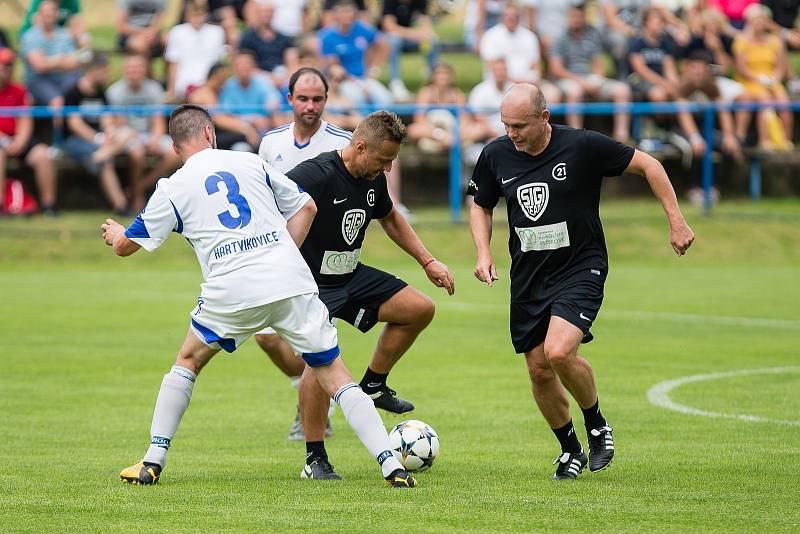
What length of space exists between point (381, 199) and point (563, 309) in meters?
1.39

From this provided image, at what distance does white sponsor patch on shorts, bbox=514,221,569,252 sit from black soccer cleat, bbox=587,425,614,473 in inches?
41.7

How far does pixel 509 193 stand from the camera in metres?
7.79

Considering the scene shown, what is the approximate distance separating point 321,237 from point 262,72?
1394cm

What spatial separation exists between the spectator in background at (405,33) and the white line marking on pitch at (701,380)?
45.4ft

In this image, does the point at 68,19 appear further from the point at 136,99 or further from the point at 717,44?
the point at 717,44

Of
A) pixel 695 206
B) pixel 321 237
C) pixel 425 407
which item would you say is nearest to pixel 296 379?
pixel 425 407

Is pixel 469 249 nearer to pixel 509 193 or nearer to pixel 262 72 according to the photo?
pixel 262 72

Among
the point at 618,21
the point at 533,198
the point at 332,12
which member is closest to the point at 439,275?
the point at 533,198

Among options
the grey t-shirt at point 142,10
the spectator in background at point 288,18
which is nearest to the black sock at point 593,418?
the spectator in background at point 288,18

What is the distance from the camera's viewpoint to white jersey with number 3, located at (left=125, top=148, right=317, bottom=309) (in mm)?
7027

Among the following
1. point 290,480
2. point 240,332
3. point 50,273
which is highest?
point 240,332

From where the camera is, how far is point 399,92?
2428 cm

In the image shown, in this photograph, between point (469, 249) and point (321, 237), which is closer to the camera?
point (321, 237)

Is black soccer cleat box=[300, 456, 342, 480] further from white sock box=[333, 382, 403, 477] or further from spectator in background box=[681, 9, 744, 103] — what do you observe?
spectator in background box=[681, 9, 744, 103]
